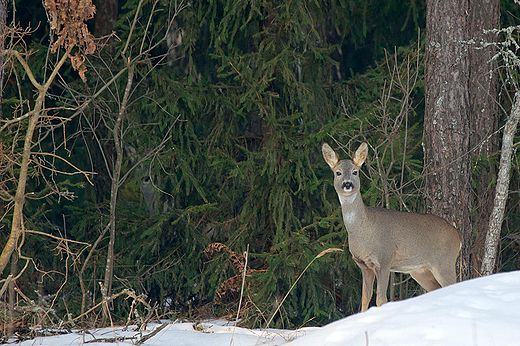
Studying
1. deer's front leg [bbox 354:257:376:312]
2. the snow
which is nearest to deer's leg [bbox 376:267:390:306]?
deer's front leg [bbox 354:257:376:312]

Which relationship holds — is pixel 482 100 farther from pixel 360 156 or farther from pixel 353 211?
pixel 353 211

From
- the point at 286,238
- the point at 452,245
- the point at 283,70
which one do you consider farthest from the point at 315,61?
the point at 452,245

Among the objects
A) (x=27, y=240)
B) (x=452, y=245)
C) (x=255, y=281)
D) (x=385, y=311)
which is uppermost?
(x=385, y=311)

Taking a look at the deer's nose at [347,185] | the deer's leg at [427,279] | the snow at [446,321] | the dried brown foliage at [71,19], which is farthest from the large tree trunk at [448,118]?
the dried brown foliage at [71,19]

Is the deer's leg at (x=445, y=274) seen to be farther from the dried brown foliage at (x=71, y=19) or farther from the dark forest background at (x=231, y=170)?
the dried brown foliage at (x=71, y=19)

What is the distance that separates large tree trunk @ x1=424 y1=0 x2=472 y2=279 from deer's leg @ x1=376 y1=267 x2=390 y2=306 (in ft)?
5.09

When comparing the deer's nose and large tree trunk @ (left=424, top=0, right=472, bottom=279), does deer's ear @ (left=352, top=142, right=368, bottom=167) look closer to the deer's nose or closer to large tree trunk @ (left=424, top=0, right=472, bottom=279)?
the deer's nose

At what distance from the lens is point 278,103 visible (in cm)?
964

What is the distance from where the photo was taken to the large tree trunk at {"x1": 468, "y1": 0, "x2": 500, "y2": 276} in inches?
332

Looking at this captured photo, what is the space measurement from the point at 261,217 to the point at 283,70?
2230mm

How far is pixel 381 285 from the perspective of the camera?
625 cm

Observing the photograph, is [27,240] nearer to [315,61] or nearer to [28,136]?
[28,136]

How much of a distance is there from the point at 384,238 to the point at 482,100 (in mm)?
3197

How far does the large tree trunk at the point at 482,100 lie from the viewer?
8.45 meters
